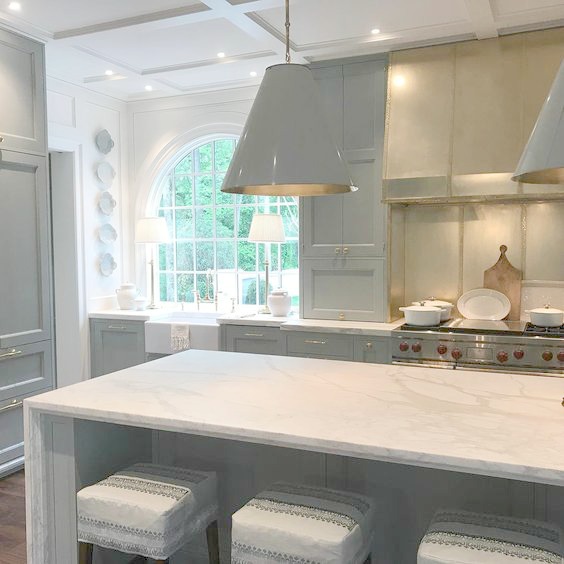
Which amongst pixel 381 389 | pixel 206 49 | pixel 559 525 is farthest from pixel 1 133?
pixel 559 525

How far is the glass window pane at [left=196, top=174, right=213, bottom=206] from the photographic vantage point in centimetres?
562

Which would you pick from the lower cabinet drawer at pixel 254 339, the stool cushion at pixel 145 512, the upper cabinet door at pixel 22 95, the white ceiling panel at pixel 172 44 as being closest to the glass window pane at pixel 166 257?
the lower cabinet drawer at pixel 254 339

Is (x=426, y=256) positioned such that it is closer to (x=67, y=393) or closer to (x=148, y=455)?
(x=148, y=455)

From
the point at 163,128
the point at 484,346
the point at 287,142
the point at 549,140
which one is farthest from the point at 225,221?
the point at 549,140

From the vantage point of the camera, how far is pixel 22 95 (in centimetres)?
392

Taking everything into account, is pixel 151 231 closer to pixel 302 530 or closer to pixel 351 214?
pixel 351 214

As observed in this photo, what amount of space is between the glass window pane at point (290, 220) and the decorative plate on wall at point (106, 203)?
1501 mm

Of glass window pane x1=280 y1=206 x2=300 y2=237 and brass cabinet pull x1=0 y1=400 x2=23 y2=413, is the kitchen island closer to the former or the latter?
brass cabinet pull x1=0 y1=400 x2=23 y2=413

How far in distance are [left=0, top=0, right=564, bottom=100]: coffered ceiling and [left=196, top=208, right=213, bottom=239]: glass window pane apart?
1.30 m

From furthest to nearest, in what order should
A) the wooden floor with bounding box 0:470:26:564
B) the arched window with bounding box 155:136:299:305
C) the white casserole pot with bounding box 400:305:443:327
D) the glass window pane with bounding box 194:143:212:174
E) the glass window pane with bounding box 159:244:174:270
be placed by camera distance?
the glass window pane with bounding box 159:244:174:270, the glass window pane with bounding box 194:143:212:174, the arched window with bounding box 155:136:299:305, the white casserole pot with bounding box 400:305:443:327, the wooden floor with bounding box 0:470:26:564

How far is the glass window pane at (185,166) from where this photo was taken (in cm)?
568

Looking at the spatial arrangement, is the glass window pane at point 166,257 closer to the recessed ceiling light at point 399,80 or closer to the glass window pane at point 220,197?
the glass window pane at point 220,197

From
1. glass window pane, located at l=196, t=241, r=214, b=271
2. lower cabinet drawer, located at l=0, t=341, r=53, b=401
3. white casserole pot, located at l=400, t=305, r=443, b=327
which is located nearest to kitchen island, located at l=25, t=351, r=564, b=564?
white casserole pot, located at l=400, t=305, r=443, b=327

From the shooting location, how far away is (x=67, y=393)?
7.47ft
